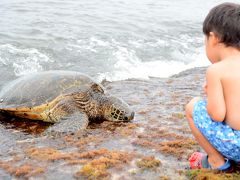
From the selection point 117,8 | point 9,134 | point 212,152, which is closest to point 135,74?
point 9,134

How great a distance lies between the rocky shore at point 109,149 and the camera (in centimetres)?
412

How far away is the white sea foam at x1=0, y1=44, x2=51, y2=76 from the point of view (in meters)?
11.4

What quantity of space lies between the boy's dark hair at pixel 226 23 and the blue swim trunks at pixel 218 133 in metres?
0.64

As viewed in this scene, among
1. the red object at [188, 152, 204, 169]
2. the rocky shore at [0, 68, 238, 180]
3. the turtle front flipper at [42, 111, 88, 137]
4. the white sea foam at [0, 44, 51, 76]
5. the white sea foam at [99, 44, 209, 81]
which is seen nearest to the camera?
the red object at [188, 152, 204, 169]

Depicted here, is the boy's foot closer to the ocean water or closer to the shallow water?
the shallow water

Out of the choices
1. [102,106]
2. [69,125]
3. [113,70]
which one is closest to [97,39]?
[113,70]

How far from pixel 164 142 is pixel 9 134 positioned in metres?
2.42

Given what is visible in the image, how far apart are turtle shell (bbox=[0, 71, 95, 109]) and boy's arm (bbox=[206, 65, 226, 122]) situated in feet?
12.4

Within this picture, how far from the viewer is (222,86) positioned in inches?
126

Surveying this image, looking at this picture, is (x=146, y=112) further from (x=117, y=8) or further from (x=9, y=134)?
(x=117, y=8)

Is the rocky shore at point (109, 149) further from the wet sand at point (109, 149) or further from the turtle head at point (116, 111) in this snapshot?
the turtle head at point (116, 111)

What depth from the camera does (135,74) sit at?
12.4m

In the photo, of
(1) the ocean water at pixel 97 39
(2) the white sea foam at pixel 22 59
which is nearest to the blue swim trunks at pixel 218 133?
(1) the ocean water at pixel 97 39

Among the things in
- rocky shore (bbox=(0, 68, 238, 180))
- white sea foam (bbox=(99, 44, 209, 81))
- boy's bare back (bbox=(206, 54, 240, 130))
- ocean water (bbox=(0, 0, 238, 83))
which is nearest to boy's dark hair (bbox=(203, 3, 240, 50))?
boy's bare back (bbox=(206, 54, 240, 130))
